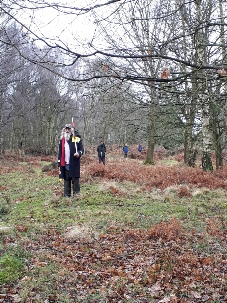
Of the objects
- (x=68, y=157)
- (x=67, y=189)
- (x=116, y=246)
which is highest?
(x=68, y=157)

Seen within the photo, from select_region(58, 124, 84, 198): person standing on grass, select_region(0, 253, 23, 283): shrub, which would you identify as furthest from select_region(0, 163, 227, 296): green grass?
select_region(58, 124, 84, 198): person standing on grass

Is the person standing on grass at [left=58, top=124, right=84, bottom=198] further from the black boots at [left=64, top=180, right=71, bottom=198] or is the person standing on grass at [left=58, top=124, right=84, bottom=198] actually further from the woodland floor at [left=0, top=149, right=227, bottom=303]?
the woodland floor at [left=0, top=149, right=227, bottom=303]

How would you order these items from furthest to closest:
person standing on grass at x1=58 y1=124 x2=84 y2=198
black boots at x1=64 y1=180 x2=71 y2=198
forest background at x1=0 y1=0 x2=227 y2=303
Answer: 1. black boots at x1=64 y1=180 x2=71 y2=198
2. person standing on grass at x1=58 y1=124 x2=84 y2=198
3. forest background at x1=0 y1=0 x2=227 y2=303

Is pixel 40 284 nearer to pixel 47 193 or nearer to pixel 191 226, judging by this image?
pixel 191 226

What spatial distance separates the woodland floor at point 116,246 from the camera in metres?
4.45

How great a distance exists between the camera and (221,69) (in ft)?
13.1

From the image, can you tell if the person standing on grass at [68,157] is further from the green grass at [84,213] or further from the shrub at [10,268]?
the shrub at [10,268]

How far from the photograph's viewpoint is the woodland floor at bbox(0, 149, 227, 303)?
175 inches

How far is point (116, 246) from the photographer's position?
20.1ft

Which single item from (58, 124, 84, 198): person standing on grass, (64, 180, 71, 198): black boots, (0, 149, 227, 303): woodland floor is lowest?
(0, 149, 227, 303): woodland floor

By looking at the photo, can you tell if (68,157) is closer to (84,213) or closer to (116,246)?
(84,213)

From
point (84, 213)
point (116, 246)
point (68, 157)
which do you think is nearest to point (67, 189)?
point (68, 157)

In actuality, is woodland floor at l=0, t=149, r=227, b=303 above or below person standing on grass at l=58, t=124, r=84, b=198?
below

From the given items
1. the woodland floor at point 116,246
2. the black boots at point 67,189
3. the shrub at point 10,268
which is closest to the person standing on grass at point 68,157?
the black boots at point 67,189
